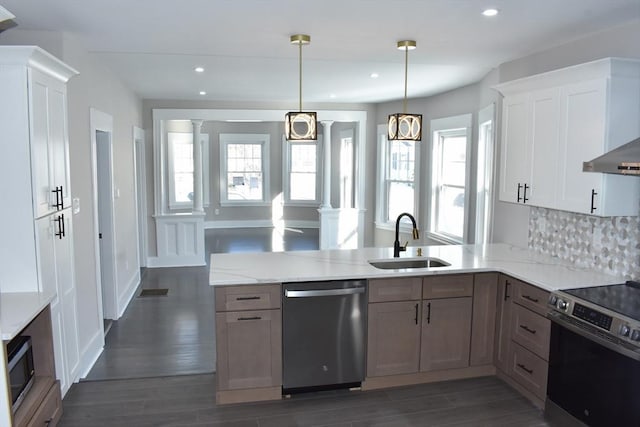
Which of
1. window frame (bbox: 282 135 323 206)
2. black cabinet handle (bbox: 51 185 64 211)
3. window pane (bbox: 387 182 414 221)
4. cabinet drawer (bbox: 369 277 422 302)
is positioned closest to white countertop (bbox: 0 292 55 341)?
black cabinet handle (bbox: 51 185 64 211)

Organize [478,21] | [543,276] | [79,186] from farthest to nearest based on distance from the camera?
[79,186], [543,276], [478,21]

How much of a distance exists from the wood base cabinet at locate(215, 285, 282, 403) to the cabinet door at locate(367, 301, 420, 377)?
662mm

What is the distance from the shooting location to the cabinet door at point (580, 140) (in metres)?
3.00

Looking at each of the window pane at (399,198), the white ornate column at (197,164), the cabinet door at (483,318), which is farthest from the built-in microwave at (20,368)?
the window pane at (399,198)

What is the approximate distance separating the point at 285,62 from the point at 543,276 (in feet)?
9.68

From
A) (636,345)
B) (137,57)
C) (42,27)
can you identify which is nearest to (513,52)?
(636,345)

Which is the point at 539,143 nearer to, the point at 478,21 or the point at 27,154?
the point at 478,21

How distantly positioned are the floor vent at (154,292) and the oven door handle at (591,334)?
4552 mm

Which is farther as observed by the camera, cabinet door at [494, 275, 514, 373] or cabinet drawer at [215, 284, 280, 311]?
cabinet door at [494, 275, 514, 373]

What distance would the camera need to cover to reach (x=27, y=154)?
2840 millimetres

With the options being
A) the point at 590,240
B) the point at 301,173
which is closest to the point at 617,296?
the point at 590,240

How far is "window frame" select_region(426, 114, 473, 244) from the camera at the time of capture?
5676 mm

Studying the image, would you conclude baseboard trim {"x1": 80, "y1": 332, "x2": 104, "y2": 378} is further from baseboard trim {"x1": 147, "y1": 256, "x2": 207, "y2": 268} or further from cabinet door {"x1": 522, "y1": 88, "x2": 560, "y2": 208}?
cabinet door {"x1": 522, "y1": 88, "x2": 560, "y2": 208}

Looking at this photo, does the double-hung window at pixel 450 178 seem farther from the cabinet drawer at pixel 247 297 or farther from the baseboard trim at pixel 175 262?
the baseboard trim at pixel 175 262
